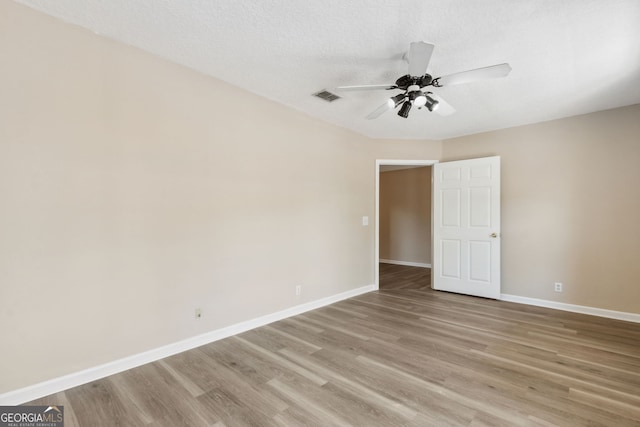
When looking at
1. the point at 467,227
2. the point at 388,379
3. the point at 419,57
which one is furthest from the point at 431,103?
the point at 467,227

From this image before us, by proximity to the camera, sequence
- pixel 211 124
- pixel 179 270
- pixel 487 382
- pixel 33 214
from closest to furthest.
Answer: pixel 33 214 < pixel 487 382 < pixel 179 270 < pixel 211 124

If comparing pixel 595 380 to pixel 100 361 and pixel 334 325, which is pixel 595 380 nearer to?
pixel 334 325

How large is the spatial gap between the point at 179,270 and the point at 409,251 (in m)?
6.05

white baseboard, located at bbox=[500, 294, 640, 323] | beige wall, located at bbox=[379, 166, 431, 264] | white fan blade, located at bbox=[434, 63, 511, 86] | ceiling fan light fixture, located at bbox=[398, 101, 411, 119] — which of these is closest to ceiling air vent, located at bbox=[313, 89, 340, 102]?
ceiling fan light fixture, located at bbox=[398, 101, 411, 119]

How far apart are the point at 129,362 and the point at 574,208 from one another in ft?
17.8

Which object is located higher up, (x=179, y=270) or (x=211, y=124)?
(x=211, y=124)

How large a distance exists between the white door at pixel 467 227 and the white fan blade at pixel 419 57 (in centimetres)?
283

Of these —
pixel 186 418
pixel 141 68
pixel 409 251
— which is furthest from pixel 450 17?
pixel 409 251

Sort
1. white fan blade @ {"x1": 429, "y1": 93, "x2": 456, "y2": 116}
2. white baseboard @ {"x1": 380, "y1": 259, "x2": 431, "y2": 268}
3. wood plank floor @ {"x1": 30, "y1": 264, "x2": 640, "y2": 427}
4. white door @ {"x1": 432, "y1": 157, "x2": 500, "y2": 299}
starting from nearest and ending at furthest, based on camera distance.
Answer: wood plank floor @ {"x1": 30, "y1": 264, "x2": 640, "y2": 427} → white fan blade @ {"x1": 429, "y1": 93, "x2": 456, "y2": 116} → white door @ {"x1": 432, "y1": 157, "x2": 500, "y2": 299} → white baseboard @ {"x1": 380, "y1": 259, "x2": 431, "y2": 268}

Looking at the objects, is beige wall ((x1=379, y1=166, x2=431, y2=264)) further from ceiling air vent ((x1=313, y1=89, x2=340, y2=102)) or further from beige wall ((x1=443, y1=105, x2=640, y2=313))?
ceiling air vent ((x1=313, y1=89, x2=340, y2=102))

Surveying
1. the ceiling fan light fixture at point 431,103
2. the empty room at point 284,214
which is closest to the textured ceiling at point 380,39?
the empty room at point 284,214

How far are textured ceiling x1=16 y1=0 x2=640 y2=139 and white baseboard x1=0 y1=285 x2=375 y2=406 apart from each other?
263 centimetres

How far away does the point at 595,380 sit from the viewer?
2.22 meters

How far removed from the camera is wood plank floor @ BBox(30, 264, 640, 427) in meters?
1.83
